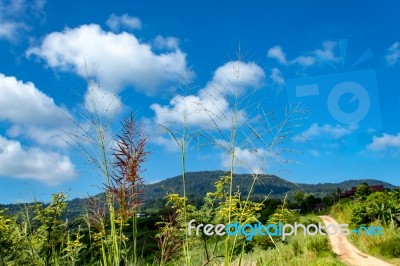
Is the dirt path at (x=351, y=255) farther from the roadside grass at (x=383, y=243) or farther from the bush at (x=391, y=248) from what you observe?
the bush at (x=391, y=248)

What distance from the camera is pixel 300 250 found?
47.8ft

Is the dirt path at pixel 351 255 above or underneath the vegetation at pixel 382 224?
underneath

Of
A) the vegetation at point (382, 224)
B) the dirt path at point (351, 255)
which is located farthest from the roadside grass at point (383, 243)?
the dirt path at point (351, 255)

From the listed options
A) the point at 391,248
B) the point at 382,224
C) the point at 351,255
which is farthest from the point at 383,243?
the point at 382,224

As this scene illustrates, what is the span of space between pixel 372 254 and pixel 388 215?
5.10 metres

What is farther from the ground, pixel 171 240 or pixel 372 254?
pixel 171 240

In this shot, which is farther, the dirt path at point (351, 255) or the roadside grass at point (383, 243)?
the roadside grass at point (383, 243)

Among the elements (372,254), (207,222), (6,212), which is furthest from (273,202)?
(6,212)

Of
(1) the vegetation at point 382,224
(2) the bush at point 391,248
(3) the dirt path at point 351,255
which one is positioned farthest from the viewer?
(1) the vegetation at point 382,224

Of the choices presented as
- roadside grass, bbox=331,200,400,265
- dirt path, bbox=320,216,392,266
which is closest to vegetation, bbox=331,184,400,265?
roadside grass, bbox=331,200,400,265

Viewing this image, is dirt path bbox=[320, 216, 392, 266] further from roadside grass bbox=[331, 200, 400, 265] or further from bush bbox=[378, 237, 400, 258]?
bush bbox=[378, 237, 400, 258]

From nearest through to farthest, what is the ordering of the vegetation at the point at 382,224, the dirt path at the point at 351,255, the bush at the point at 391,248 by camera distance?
the dirt path at the point at 351,255
the bush at the point at 391,248
the vegetation at the point at 382,224

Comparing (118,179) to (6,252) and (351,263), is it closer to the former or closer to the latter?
(6,252)

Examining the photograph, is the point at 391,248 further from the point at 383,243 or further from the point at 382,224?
the point at 382,224
